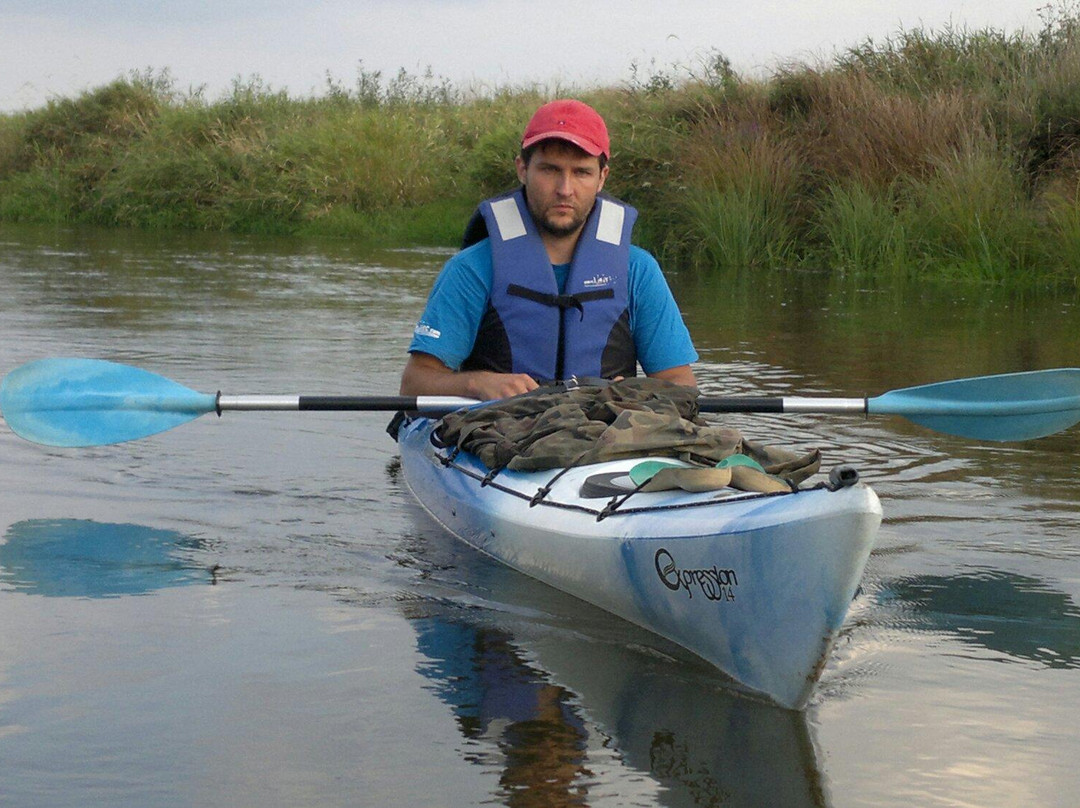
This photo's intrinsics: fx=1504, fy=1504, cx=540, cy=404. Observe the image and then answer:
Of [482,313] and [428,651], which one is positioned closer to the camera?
[428,651]

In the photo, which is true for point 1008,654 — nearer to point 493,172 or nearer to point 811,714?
point 811,714

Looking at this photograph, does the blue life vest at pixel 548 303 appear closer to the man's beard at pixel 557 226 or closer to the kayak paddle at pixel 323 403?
the man's beard at pixel 557 226

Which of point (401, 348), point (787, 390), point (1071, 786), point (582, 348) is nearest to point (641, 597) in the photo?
point (1071, 786)

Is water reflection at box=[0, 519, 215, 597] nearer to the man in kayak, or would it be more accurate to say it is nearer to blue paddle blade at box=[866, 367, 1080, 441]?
the man in kayak

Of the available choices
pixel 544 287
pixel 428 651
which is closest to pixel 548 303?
pixel 544 287

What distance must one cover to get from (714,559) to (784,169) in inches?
406

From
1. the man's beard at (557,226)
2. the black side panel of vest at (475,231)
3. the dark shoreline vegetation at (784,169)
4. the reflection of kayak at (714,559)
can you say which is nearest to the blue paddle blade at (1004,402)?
the man's beard at (557,226)

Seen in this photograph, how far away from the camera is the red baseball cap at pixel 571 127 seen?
4.41 metres

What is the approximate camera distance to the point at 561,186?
4.52 m

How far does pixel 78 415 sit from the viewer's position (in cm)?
495

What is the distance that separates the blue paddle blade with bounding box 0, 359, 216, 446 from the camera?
193 inches

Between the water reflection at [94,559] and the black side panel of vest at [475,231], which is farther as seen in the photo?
the black side panel of vest at [475,231]

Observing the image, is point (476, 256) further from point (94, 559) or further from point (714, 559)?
point (714, 559)

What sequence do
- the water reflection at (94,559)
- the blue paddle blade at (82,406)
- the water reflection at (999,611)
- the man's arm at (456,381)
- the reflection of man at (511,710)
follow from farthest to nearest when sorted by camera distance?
the blue paddle blade at (82,406) → the man's arm at (456,381) → the water reflection at (94,559) → the water reflection at (999,611) → the reflection of man at (511,710)
